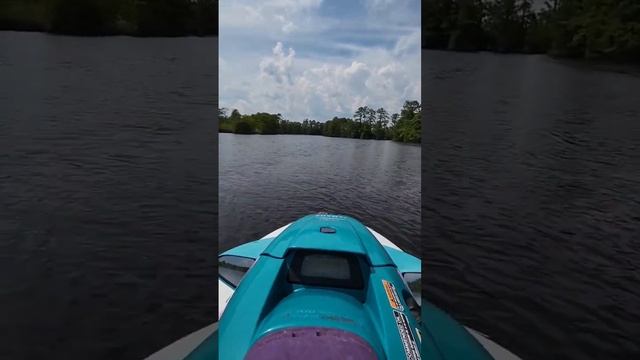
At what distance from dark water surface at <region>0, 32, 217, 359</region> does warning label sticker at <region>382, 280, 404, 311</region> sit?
0.92m

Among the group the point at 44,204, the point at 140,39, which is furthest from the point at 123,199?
the point at 140,39

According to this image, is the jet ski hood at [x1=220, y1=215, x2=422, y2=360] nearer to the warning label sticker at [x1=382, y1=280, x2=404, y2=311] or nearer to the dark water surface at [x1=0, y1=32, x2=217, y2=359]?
the warning label sticker at [x1=382, y1=280, x2=404, y2=311]

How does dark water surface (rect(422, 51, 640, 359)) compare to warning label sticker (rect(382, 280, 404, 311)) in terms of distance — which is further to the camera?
dark water surface (rect(422, 51, 640, 359))

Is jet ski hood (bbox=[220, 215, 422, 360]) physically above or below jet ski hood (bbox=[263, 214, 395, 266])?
below

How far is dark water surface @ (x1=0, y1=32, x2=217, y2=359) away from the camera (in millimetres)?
3471

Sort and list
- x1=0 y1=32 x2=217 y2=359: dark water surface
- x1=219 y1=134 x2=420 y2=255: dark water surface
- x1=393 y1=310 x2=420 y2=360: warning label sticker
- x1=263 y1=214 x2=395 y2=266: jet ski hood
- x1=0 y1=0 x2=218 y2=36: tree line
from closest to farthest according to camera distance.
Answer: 1. x1=393 y1=310 x2=420 y2=360: warning label sticker
2. x1=263 y1=214 x2=395 y2=266: jet ski hood
3. x1=0 y1=32 x2=217 y2=359: dark water surface
4. x1=219 y1=134 x2=420 y2=255: dark water surface
5. x1=0 y1=0 x2=218 y2=36: tree line

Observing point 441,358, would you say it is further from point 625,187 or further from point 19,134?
point 19,134

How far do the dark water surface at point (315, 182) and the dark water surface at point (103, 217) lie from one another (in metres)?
0.63

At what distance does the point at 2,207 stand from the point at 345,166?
17.0 feet

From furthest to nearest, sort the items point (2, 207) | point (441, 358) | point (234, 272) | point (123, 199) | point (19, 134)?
point (19, 134)
point (123, 199)
point (2, 207)
point (234, 272)
point (441, 358)

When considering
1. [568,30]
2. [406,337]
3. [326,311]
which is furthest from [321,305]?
[568,30]

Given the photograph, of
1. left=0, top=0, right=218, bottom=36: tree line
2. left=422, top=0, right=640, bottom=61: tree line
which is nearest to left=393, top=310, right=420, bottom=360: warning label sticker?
left=422, top=0, right=640, bottom=61: tree line

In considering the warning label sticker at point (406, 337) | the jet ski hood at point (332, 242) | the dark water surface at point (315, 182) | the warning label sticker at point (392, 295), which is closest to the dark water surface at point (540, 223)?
the dark water surface at point (315, 182)

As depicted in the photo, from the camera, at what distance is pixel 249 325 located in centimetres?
144
